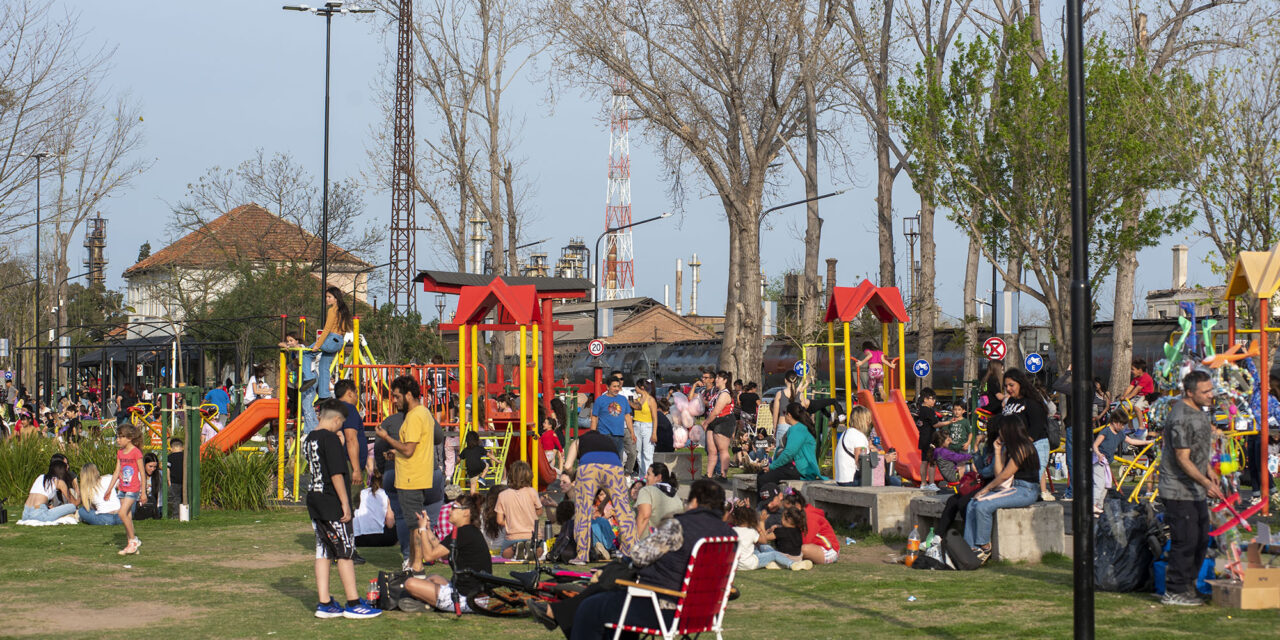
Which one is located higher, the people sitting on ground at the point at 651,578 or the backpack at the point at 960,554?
the people sitting on ground at the point at 651,578

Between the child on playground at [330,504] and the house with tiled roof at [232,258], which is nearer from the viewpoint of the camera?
the child on playground at [330,504]

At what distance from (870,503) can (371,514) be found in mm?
5330

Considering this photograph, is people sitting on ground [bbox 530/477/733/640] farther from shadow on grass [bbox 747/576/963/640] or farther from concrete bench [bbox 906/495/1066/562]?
concrete bench [bbox 906/495/1066/562]

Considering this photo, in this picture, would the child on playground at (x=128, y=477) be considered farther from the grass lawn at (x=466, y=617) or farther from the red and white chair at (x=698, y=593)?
the red and white chair at (x=698, y=593)

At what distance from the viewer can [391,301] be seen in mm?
46656

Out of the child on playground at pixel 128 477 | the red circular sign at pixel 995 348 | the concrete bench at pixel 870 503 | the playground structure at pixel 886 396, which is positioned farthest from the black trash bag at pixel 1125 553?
the red circular sign at pixel 995 348

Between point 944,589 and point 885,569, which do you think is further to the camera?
point 885,569

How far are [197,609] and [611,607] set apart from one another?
438 cm

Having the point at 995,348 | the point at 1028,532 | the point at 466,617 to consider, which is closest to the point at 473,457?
the point at 466,617

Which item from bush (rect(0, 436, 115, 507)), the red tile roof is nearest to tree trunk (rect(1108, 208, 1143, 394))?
bush (rect(0, 436, 115, 507))

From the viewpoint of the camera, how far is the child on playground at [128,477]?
13898 mm

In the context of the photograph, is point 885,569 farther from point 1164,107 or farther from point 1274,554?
point 1164,107

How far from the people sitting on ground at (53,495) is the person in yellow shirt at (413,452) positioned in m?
6.87

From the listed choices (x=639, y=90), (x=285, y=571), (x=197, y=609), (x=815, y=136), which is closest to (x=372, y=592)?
(x=197, y=609)
